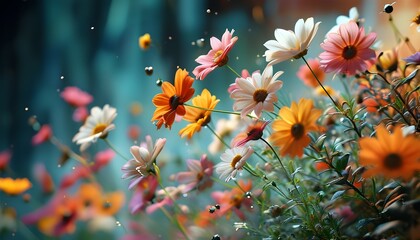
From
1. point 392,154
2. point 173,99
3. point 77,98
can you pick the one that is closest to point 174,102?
point 173,99

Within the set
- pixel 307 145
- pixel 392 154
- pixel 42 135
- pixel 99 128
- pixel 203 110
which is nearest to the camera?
pixel 392 154

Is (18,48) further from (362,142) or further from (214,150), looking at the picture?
(362,142)

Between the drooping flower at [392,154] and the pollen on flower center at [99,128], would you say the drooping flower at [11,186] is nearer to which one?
the pollen on flower center at [99,128]

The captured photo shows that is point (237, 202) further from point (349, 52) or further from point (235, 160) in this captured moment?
point (349, 52)

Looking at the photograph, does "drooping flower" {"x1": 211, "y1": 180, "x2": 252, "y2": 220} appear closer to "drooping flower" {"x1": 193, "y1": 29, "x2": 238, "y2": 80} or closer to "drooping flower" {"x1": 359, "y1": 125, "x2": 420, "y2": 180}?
"drooping flower" {"x1": 193, "y1": 29, "x2": 238, "y2": 80}

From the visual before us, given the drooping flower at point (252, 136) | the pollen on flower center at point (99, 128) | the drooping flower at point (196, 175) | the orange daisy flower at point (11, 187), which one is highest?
the orange daisy flower at point (11, 187)

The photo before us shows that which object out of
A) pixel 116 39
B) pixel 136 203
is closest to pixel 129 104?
pixel 116 39

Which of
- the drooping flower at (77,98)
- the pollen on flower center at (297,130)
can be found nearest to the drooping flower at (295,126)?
the pollen on flower center at (297,130)
